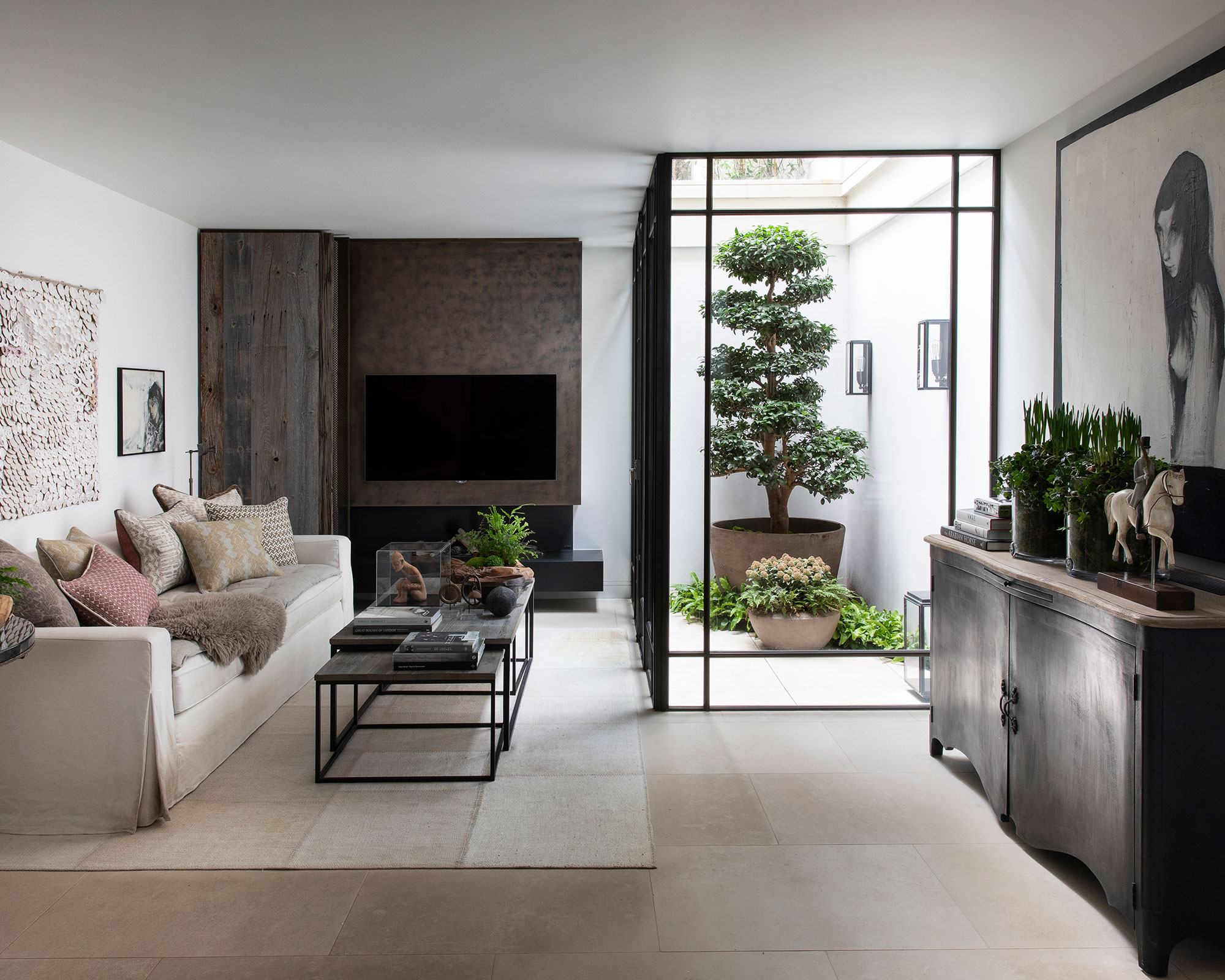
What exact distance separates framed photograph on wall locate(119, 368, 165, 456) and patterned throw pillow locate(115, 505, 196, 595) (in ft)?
2.26

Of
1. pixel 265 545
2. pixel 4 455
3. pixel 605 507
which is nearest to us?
pixel 4 455

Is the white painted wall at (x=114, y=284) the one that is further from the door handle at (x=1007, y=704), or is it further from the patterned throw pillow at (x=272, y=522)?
the door handle at (x=1007, y=704)

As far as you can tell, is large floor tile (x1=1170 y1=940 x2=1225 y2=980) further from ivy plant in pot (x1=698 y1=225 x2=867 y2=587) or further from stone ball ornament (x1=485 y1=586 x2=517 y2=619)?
stone ball ornament (x1=485 y1=586 x2=517 y2=619)

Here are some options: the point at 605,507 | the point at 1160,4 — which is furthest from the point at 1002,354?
the point at 605,507

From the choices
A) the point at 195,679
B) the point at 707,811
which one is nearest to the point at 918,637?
the point at 707,811

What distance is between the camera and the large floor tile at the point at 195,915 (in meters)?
2.22

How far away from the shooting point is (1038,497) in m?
2.87

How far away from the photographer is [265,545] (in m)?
4.99

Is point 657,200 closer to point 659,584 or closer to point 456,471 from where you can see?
point 659,584

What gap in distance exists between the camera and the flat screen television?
6195 millimetres

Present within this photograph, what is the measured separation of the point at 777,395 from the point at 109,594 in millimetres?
2816

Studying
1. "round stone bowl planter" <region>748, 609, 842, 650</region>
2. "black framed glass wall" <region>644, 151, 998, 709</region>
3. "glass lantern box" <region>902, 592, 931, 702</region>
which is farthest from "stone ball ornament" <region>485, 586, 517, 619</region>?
"glass lantern box" <region>902, 592, 931, 702</region>

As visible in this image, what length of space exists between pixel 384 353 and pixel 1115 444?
15.4 feet

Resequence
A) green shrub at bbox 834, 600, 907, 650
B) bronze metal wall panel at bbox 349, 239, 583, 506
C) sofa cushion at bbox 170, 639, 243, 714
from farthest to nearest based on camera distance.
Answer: bronze metal wall panel at bbox 349, 239, 583, 506
green shrub at bbox 834, 600, 907, 650
sofa cushion at bbox 170, 639, 243, 714
